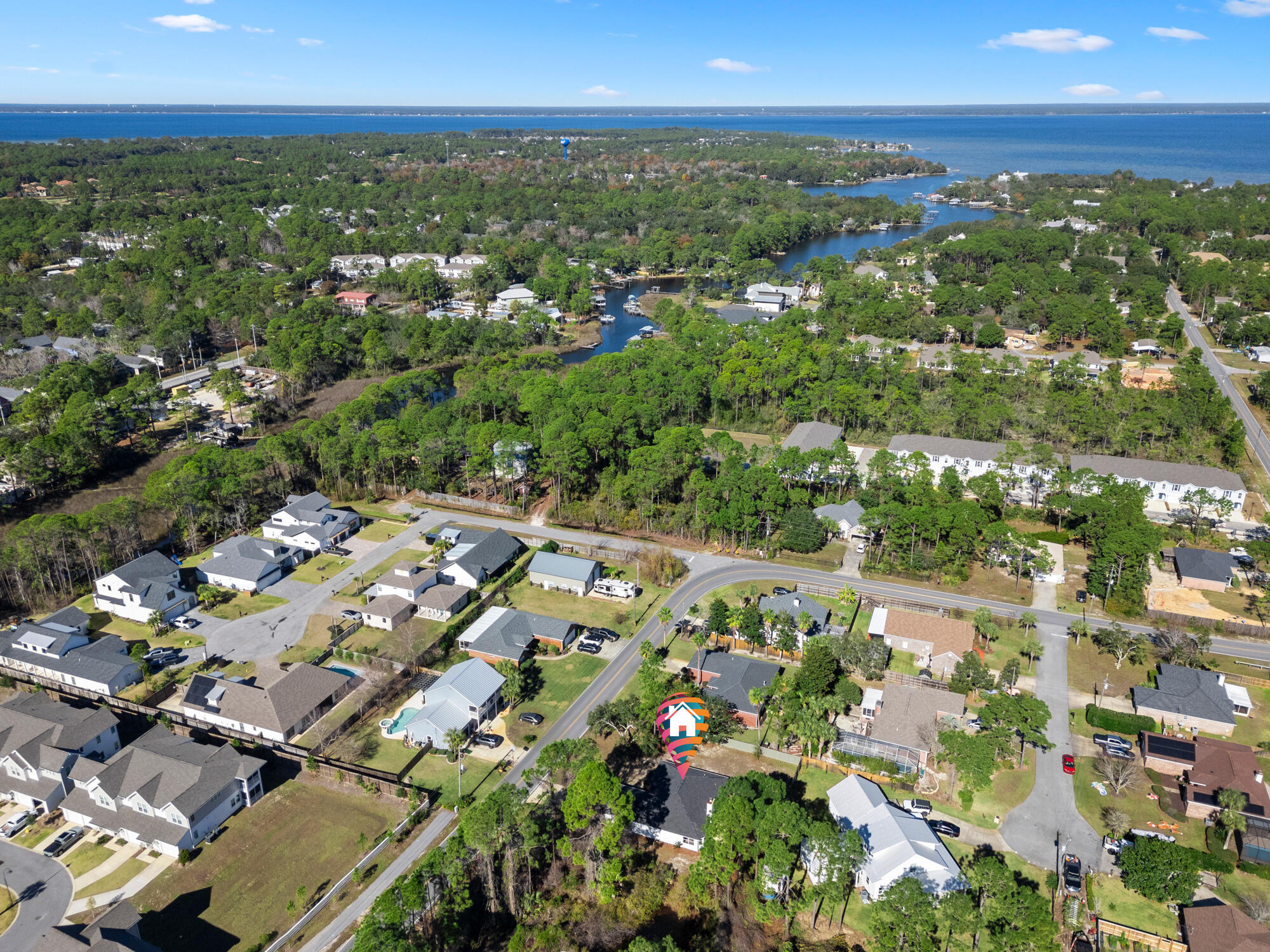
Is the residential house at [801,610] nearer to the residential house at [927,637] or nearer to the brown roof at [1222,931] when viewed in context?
the residential house at [927,637]

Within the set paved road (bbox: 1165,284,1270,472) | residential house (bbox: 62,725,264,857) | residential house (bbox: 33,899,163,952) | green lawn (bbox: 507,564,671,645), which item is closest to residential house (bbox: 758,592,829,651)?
green lawn (bbox: 507,564,671,645)

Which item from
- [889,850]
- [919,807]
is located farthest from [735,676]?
[889,850]

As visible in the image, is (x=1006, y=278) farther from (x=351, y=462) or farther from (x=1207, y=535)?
(x=351, y=462)

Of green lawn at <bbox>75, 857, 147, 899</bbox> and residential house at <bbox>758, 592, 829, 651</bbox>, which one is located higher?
residential house at <bbox>758, 592, 829, 651</bbox>

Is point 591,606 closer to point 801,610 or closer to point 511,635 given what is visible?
point 511,635

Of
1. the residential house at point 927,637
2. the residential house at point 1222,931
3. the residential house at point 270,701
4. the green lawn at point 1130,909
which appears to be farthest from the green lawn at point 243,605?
the residential house at point 1222,931

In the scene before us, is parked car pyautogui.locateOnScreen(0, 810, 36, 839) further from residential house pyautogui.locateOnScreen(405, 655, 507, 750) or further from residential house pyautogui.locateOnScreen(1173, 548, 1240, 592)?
residential house pyautogui.locateOnScreen(1173, 548, 1240, 592)
